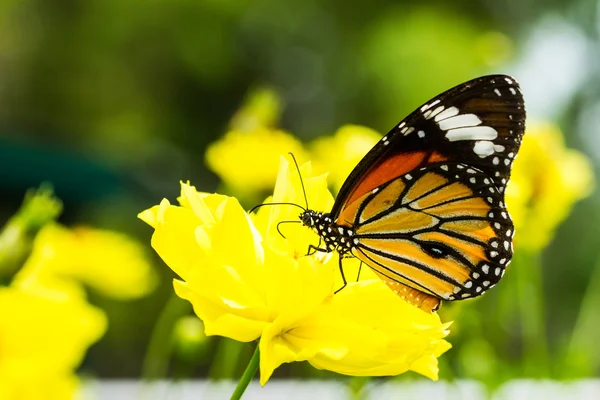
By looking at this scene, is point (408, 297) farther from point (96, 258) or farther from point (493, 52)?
point (493, 52)

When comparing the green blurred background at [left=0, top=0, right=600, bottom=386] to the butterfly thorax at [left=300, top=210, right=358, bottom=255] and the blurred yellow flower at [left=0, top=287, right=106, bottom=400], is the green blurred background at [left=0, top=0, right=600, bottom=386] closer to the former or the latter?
the butterfly thorax at [left=300, top=210, right=358, bottom=255]

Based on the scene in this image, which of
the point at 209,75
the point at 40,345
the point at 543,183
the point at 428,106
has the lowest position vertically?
the point at 40,345

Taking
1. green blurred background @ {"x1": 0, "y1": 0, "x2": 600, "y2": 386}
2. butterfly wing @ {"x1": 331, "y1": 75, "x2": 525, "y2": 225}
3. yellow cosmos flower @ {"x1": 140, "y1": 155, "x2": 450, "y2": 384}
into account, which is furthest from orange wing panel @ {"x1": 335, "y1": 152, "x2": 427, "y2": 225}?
green blurred background @ {"x1": 0, "y1": 0, "x2": 600, "y2": 386}

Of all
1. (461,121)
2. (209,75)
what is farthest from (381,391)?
(209,75)

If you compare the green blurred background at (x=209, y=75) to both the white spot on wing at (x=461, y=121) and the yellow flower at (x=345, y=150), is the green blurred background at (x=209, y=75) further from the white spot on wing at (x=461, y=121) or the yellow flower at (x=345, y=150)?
the white spot on wing at (x=461, y=121)

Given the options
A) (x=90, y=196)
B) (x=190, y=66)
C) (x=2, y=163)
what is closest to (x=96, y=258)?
(x=90, y=196)

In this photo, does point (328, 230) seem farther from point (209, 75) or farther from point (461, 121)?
point (209, 75)

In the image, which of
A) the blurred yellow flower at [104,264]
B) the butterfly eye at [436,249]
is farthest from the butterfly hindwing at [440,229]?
the blurred yellow flower at [104,264]
